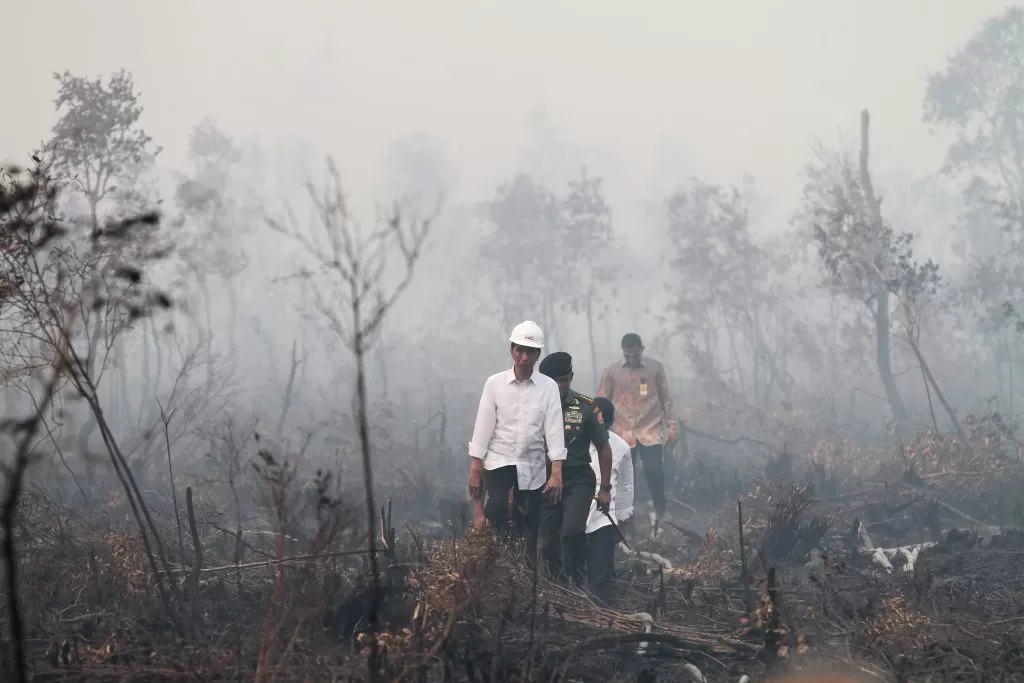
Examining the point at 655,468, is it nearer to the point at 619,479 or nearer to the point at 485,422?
the point at 619,479

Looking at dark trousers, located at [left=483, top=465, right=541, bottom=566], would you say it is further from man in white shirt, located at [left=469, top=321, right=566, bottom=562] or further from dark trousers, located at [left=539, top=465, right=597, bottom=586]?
dark trousers, located at [left=539, top=465, right=597, bottom=586]

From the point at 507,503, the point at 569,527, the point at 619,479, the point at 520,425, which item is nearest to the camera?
the point at 520,425

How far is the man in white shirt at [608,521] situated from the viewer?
220 inches

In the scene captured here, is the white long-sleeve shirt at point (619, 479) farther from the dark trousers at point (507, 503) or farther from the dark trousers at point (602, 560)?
the dark trousers at point (507, 503)

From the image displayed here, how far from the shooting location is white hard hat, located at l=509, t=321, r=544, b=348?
487cm

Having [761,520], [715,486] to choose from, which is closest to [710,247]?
[715,486]

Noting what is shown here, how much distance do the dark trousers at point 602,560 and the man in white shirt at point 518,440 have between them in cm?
76

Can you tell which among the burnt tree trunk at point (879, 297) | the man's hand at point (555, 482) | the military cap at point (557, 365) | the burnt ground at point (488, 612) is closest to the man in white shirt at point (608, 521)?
the burnt ground at point (488, 612)

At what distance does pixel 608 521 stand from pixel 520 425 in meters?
1.38

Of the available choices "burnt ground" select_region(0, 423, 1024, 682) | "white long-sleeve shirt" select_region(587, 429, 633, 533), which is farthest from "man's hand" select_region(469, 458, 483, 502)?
"white long-sleeve shirt" select_region(587, 429, 633, 533)

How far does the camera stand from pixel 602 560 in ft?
19.1

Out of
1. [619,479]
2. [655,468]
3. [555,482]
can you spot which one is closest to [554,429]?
[555,482]

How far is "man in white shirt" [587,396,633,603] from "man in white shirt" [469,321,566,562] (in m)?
0.75

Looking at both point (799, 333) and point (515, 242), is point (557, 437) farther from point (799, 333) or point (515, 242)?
point (515, 242)
